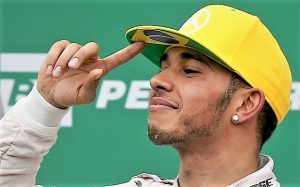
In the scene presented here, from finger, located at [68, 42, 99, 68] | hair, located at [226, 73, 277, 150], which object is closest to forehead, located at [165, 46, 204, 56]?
hair, located at [226, 73, 277, 150]

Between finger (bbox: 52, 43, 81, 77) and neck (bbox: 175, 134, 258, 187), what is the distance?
338 mm

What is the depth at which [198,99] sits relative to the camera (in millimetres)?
2418

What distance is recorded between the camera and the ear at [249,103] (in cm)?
245

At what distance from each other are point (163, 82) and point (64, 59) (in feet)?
0.80

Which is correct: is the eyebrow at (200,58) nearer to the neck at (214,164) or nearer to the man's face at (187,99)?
the man's face at (187,99)

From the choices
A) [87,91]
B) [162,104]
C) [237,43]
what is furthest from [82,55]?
[237,43]

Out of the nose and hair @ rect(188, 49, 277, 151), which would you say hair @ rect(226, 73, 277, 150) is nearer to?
hair @ rect(188, 49, 277, 151)

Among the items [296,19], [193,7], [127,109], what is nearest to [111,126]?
[127,109]

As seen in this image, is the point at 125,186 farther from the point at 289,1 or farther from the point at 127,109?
the point at 289,1

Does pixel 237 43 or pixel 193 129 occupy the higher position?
pixel 237 43

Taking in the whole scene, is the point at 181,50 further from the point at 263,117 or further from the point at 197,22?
the point at 263,117

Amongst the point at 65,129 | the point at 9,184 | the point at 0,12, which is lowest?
the point at 9,184

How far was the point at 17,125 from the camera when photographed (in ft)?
8.00

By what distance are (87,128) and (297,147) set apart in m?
0.64
